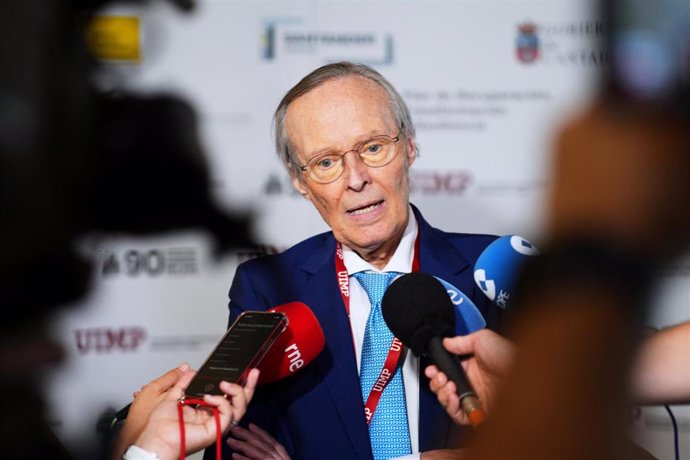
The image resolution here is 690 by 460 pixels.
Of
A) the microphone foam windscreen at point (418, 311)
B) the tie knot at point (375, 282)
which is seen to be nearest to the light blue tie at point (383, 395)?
the tie knot at point (375, 282)

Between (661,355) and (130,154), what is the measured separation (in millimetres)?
2940

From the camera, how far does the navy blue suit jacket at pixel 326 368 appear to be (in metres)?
2.06

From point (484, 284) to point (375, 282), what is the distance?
0.95ft

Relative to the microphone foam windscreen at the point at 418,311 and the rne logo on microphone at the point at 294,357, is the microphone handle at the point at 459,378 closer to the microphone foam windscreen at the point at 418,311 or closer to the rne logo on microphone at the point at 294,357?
the microphone foam windscreen at the point at 418,311

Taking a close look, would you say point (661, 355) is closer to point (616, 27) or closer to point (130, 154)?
point (616, 27)

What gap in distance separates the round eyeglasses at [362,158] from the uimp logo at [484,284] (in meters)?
0.36

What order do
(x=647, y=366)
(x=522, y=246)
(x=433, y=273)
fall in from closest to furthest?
(x=647, y=366) < (x=522, y=246) < (x=433, y=273)

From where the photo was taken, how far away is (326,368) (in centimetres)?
213

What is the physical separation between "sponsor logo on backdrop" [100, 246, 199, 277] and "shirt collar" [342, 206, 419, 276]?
1.86 meters

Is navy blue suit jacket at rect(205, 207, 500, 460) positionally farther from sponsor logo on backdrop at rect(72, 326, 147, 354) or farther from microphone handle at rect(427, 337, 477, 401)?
sponsor logo on backdrop at rect(72, 326, 147, 354)

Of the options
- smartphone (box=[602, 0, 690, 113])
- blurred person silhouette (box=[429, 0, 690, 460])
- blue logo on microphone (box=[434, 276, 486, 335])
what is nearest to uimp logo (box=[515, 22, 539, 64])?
blue logo on microphone (box=[434, 276, 486, 335])

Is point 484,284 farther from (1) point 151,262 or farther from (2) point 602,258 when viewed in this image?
(1) point 151,262

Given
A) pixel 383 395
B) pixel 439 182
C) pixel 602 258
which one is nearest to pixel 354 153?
pixel 383 395

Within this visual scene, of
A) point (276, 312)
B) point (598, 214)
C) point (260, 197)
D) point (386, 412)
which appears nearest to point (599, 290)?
point (598, 214)
